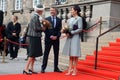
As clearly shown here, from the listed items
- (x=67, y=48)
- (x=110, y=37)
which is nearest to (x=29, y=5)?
(x=110, y=37)

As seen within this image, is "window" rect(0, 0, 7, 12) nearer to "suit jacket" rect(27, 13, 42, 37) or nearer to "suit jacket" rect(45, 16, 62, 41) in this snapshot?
"suit jacket" rect(45, 16, 62, 41)

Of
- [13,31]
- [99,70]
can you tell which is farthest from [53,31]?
[13,31]

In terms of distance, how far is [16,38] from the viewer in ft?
50.0

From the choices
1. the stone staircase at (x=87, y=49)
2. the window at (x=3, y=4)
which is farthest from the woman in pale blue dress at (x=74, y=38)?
the window at (x=3, y=4)

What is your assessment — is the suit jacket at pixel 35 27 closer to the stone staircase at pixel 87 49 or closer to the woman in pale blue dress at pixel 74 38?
the woman in pale blue dress at pixel 74 38

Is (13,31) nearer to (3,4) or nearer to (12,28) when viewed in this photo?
(12,28)

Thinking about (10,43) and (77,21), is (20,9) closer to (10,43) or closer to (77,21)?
(10,43)

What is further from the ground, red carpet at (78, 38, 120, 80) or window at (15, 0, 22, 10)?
window at (15, 0, 22, 10)

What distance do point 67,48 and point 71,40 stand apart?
0.89ft

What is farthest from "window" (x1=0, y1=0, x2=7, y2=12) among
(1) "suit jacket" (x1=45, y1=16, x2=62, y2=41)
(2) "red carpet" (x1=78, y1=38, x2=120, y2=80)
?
(1) "suit jacket" (x1=45, y1=16, x2=62, y2=41)

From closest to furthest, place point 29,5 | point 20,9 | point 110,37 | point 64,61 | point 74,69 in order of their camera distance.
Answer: point 74,69, point 64,61, point 110,37, point 29,5, point 20,9

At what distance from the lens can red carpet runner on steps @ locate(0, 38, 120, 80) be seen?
31.2ft

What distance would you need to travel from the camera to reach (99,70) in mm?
10242

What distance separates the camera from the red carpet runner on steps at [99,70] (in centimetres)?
950
